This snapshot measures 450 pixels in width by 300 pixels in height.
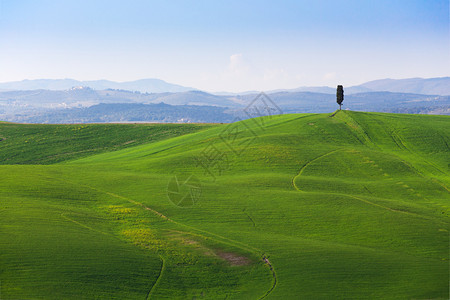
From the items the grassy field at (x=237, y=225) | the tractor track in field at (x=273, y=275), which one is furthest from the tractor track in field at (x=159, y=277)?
the tractor track in field at (x=273, y=275)

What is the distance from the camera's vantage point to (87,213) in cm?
4528

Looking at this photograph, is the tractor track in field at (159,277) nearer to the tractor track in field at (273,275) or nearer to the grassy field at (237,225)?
the grassy field at (237,225)

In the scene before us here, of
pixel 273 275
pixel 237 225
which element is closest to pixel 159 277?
pixel 273 275

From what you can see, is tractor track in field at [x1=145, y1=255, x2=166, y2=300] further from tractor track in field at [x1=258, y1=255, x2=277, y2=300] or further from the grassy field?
tractor track in field at [x1=258, y1=255, x2=277, y2=300]

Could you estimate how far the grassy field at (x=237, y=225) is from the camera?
3262 cm

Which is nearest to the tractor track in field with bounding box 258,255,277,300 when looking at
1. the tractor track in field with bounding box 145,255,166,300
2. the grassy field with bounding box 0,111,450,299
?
the grassy field with bounding box 0,111,450,299

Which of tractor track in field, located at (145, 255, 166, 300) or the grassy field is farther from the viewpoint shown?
the grassy field

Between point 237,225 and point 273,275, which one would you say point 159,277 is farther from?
point 237,225

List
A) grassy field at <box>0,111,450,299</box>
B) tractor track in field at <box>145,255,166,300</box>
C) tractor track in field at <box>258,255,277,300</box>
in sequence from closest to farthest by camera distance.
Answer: tractor track in field at <box>145,255,166,300</box>
tractor track in field at <box>258,255,277,300</box>
grassy field at <box>0,111,450,299</box>

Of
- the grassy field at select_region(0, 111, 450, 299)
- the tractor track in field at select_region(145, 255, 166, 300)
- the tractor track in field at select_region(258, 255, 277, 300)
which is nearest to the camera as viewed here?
the tractor track in field at select_region(145, 255, 166, 300)

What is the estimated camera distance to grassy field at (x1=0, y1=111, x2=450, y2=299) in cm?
3262

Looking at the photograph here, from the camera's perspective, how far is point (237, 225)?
4572cm

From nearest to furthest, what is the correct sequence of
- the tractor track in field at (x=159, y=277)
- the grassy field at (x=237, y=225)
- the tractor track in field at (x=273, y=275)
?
the tractor track in field at (x=159, y=277) → the tractor track in field at (x=273, y=275) → the grassy field at (x=237, y=225)

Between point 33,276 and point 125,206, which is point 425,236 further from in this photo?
point 33,276
